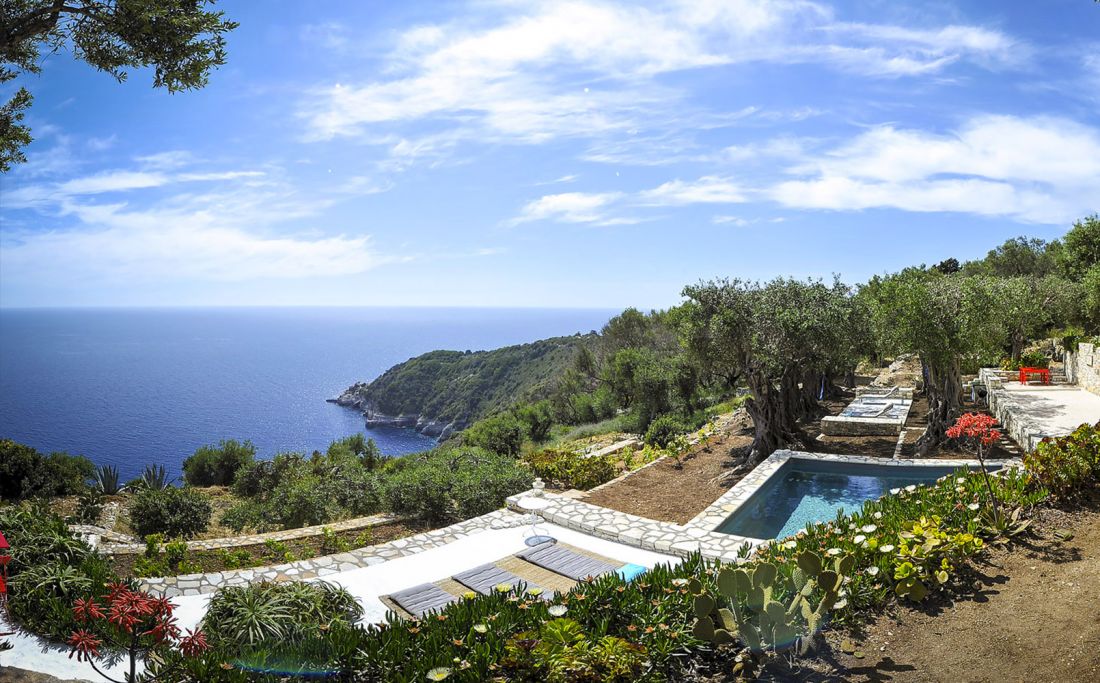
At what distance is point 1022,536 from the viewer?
5695 millimetres

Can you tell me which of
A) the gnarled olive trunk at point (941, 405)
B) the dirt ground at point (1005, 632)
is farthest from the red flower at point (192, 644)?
the gnarled olive trunk at point (941, 405)

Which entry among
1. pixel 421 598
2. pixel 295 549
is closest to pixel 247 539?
pixel 295 549

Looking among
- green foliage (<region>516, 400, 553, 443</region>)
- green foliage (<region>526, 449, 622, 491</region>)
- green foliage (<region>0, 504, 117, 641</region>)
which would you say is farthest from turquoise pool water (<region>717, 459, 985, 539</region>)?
green foliage (<region>516, 400, 553, 443</region>)

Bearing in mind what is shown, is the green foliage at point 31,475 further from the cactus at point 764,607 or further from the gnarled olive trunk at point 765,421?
the gnarled olive trunk at point 765,421

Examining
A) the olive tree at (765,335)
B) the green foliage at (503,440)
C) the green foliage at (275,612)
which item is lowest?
the green foliage at (503,440)

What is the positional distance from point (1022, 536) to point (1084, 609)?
4.94 ft

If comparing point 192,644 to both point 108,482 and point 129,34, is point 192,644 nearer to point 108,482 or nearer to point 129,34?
point 129,34

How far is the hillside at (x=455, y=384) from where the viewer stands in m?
63.8

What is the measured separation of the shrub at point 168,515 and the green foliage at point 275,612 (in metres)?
4.60

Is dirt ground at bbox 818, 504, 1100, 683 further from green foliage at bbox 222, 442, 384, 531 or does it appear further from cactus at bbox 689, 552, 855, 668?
green foliage at bbox 222, 442, 384, 531

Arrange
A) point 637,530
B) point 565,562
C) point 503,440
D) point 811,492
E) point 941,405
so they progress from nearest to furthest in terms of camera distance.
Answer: point 565,562 → point 637,530 → point 811,492 → point 941,405 → point 503,440

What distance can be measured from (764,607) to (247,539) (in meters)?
7.21

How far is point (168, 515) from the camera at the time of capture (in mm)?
9469

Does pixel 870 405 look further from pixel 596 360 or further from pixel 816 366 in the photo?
pixel 596 360
